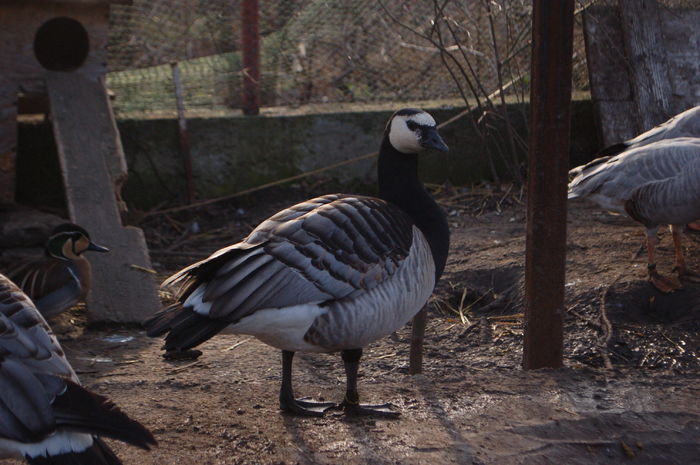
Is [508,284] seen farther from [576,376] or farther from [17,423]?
[17,423]

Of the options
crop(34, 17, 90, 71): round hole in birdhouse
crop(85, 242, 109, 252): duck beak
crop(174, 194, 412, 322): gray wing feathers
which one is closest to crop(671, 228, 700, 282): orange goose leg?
crop(174, 194, 412, 322): gray wing feathers

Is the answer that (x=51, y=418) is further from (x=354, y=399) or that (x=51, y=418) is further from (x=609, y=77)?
(x=609, y=77)

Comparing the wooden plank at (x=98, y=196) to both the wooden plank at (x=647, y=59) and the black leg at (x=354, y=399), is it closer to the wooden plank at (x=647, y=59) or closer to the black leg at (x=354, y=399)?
the black leg at (x=354, y=399)

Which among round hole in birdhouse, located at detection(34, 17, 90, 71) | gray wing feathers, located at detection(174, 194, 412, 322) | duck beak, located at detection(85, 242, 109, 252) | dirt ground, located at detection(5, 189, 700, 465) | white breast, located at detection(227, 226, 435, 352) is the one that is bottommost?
dirt ground, located at detection(5, 189, 700, 465)

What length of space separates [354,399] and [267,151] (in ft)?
13.7

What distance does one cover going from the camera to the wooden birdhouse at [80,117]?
545 cm

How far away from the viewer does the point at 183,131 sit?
23.6 feet

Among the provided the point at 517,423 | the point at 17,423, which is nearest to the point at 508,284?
the point at 517,423

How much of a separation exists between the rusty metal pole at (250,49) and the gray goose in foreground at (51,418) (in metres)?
4.88

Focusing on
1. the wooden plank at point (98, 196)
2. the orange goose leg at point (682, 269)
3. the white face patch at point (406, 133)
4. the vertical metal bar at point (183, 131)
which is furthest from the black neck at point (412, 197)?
the vertical metal bar at point (183, 131)

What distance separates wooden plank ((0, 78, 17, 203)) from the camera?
19.6ft

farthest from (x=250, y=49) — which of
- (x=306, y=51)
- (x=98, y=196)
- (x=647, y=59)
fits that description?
(x=647, y=59)

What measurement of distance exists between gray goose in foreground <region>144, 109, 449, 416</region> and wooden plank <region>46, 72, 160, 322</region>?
73.6 inches

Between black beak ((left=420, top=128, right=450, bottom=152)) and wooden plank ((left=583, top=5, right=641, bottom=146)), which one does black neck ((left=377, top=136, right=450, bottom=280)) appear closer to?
black beak ((left=420, top=128, right=450, bottom=152))
